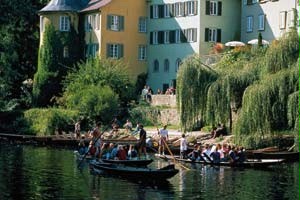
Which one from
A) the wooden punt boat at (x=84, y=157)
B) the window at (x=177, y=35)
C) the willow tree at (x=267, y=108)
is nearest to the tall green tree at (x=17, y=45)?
the window at (x=177, y=35)

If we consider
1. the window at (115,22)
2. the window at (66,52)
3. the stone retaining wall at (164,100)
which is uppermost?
the window at (115,22)

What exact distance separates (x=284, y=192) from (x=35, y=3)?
5707cm

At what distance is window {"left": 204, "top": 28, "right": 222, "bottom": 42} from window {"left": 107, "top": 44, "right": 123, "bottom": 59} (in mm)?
9911

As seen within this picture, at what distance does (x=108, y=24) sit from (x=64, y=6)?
5.43m

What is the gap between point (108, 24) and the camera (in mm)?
83938

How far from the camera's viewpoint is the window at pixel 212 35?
265 ft

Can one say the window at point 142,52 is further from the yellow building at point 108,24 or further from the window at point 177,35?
the window at point 177,35

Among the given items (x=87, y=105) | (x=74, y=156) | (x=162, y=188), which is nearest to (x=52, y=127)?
(x=87, y=105)

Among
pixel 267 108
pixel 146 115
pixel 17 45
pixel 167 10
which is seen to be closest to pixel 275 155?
pixel 267 108

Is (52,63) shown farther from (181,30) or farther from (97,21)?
(181,30)

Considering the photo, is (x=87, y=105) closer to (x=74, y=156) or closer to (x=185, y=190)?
(x=74, y=156)

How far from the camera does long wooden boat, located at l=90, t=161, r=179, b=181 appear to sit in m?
41.6

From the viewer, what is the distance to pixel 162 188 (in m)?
40.2

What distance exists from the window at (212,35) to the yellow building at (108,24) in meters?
8.63
